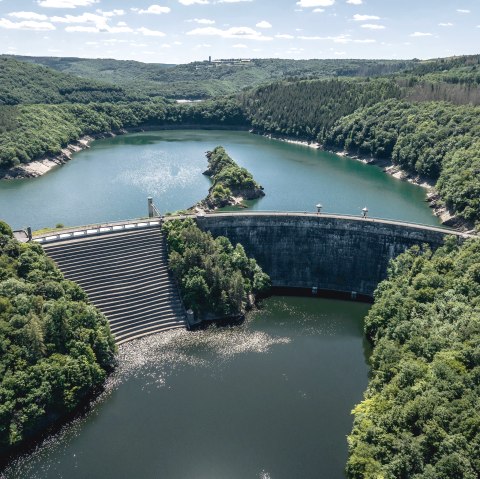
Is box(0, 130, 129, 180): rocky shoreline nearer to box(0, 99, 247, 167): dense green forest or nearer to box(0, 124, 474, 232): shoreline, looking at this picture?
box(0, 124, 474, 232): shoreline

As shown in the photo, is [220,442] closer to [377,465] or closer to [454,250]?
[377,465]

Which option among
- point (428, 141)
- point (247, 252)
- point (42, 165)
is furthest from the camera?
point (42, 165)

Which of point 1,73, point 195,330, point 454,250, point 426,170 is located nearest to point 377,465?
point 195,330

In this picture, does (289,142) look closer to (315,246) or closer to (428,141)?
(428,141)

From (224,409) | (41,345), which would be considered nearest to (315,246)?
(224,409)

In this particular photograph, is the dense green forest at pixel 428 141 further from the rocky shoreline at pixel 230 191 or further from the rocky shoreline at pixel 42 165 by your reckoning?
the rocky shoreline at pixel 42 165

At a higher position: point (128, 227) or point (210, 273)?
point (128, 227)
